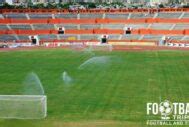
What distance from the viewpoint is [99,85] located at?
30281mm

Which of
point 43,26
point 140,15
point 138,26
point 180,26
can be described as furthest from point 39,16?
point 180,26

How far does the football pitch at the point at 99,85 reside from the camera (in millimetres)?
21312

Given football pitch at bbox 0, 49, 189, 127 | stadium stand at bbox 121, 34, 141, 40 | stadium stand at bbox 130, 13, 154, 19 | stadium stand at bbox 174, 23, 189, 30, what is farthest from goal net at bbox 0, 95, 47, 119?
stadium stand at bbox 130, 13, 154, 19

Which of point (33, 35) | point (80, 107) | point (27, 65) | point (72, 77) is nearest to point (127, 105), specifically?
point (80, 107)

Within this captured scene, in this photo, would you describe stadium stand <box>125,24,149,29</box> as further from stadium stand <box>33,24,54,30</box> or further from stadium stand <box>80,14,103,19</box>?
stadium stand <box>33,24,54,30</box>

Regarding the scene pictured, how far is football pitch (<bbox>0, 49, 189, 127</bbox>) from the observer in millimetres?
21312

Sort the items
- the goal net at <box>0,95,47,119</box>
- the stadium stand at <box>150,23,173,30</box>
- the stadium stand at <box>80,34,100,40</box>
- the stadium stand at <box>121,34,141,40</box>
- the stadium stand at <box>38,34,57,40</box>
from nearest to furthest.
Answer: the goal net at <box>0,95,47,119</box>
the stadium stand at <box>121,34,141,40</box>
the stadium stand at <box>80,34,100,40</box>
the stadium stand at <box>38,34,57,40</box>
the stadium stand at <box>150,23,173,30</box>

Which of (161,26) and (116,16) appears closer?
(161,26)

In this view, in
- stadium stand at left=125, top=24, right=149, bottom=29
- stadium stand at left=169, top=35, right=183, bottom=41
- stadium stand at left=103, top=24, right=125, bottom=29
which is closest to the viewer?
stadium stand at left=169, top=35, right=183, bottom=41

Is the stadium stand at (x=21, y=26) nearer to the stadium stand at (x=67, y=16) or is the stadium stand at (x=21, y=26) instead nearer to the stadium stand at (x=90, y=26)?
the stadium stand at (x=67, y=16)

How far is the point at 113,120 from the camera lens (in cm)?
2084

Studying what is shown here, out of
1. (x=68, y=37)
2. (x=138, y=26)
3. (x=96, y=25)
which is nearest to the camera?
(x=68, y=37)

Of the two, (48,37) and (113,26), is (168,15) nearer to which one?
(113,26)

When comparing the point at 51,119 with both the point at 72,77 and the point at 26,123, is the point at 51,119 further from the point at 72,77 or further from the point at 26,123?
the point at 72,77
